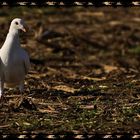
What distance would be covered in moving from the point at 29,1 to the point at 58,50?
5.66 m

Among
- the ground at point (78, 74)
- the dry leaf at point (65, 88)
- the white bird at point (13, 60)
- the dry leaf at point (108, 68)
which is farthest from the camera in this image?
the dry leaf at point (108, 68)

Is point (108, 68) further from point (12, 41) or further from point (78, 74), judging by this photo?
point (12, 41)

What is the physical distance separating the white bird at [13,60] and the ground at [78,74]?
0.80 ft

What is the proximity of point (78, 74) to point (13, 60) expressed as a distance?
2958 millimetres

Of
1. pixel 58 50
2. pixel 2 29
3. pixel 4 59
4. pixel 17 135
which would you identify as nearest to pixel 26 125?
pixel 17 135

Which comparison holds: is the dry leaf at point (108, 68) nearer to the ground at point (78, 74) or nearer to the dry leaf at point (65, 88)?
the ground at point (78, 74)

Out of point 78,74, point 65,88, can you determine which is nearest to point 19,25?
point 65,88

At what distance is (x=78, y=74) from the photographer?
40.9 feet

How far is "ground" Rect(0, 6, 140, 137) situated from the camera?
8.92 meters

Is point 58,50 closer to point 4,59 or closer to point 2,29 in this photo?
point 2,29

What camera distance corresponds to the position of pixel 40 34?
15.5 meters

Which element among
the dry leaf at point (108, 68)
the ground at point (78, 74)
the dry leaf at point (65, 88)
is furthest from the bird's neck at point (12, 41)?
the dry leaf at point (108, 68)

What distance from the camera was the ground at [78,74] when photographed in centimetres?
892

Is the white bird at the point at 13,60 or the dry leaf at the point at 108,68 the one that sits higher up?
the white bird at the point at 13,60
